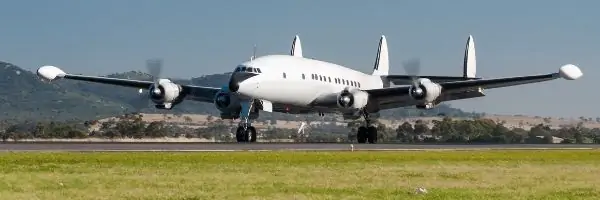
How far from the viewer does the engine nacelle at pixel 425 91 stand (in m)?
65.6

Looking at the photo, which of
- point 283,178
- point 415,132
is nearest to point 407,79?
point 283,178

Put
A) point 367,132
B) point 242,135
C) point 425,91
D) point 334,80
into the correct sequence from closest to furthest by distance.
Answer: point 242,135
point 425,91
point 334,80
point 367,132

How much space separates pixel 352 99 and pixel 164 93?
12328 millimetres

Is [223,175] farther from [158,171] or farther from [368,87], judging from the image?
[368,87]

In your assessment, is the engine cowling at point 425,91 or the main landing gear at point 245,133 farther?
the engine cowling at point 425,91

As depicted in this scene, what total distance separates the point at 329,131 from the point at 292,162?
14295 cm

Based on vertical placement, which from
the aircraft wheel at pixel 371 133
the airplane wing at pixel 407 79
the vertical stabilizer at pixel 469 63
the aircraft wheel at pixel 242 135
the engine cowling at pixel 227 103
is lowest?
the aircraft wheel at pixel 242 135

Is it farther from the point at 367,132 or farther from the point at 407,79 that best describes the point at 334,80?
the point at 407,79

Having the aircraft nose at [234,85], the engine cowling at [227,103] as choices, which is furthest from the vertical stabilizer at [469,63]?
the aircraft nose at [234,85]

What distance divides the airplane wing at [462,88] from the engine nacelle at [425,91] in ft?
2.98

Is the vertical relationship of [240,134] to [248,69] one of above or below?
below

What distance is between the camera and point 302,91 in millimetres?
67812

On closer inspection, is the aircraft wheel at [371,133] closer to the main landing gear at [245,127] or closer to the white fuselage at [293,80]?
the white fuselage at [293,80]

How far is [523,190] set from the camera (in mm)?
23125
